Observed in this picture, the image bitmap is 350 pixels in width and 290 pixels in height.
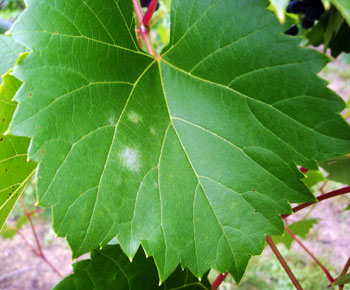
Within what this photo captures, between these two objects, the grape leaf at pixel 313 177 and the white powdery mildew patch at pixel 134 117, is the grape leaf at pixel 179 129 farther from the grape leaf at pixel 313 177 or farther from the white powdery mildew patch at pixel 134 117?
the grape leaf at pixel 313 177

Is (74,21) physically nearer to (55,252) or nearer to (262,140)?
(262,140)

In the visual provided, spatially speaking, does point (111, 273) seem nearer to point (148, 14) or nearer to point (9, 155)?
point (9, 155)

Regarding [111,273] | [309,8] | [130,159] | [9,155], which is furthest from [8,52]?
[309,8]

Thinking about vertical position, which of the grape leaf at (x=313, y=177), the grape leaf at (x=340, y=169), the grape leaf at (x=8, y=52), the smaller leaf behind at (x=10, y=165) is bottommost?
the grape leaf at (x=313, y=177)

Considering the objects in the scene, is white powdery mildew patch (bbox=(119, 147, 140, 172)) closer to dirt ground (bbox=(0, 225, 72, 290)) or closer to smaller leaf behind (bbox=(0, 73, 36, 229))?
smaller leaf behind (bbox=(0, 73, 36, 229))

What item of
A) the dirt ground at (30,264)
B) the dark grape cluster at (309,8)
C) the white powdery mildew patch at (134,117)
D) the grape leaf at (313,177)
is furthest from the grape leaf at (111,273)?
the dirt ground at (30,264)
